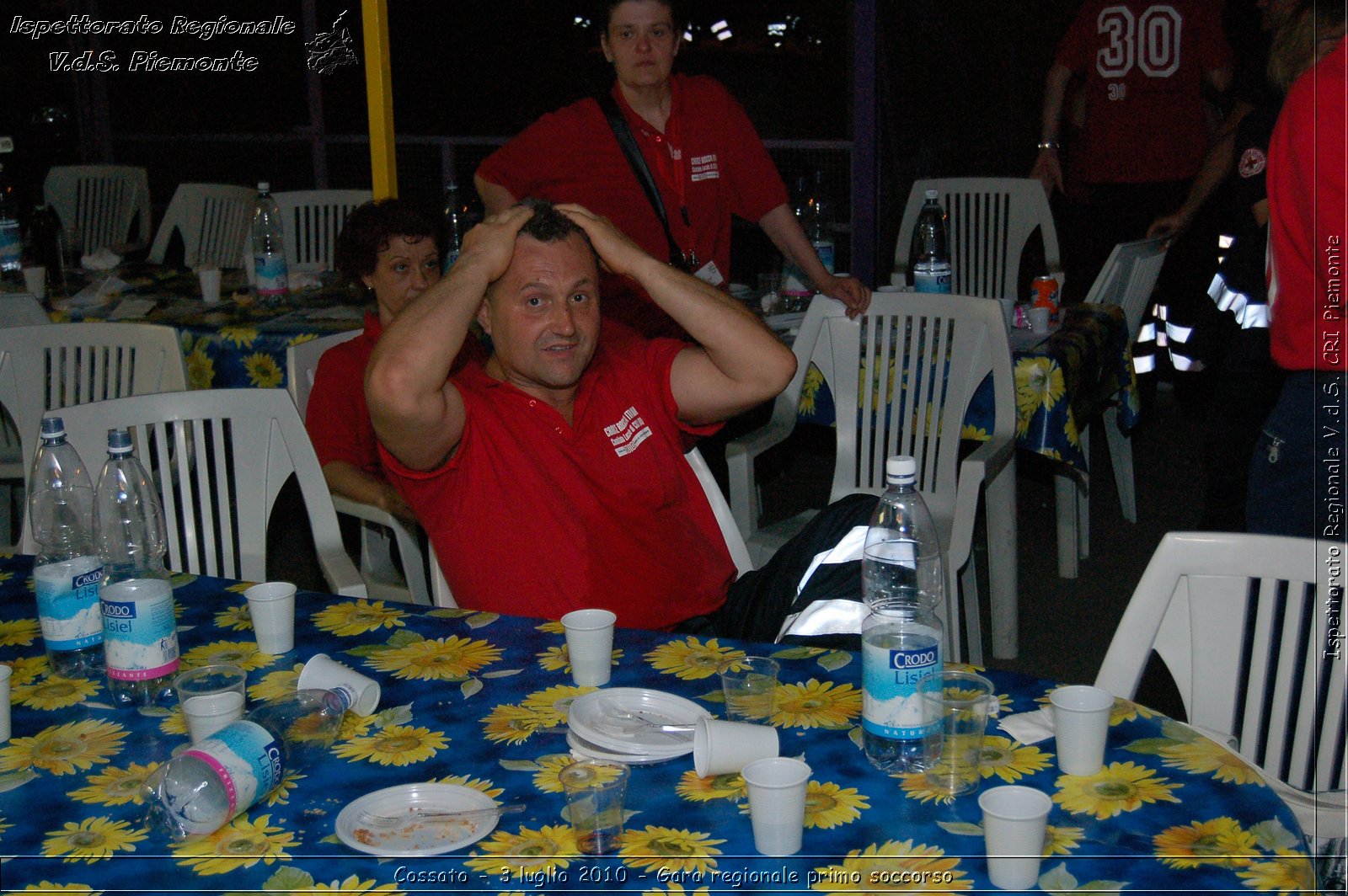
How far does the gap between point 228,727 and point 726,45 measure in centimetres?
1228

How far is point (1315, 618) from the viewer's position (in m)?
1.63

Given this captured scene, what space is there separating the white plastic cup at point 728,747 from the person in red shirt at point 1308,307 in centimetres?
126

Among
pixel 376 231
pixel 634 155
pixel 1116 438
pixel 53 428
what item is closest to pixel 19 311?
pixel 376 231

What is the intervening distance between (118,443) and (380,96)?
214 centimetres

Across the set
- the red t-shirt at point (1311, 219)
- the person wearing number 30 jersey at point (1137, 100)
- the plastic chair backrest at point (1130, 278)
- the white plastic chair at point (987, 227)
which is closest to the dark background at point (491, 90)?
the white plastic chair at point (987, 227)

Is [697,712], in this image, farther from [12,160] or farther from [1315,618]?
[12,160]

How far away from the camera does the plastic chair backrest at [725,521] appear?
7.99ft

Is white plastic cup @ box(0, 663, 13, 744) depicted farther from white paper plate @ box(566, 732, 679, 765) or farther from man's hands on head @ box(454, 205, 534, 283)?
man's hands on head @ box(454, 205, 534, 283)

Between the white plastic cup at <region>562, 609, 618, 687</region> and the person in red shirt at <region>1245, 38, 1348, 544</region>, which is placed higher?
the person in red shirt at <region>1245, 38, 1348, 544</region>

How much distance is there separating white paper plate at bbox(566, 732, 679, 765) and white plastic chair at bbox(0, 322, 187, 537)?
202cm

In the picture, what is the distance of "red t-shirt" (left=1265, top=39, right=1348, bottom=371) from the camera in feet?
7.09

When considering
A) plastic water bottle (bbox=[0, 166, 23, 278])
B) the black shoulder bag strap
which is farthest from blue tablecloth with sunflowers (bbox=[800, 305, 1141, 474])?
plastic water bottle (bbox=[0, 166, 23, 278])

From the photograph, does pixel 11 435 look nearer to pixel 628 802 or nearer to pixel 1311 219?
pixel 628 802

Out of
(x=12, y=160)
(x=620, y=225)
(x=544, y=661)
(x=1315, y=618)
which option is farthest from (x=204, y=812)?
(x=12, y=160)
